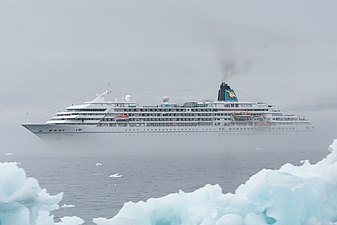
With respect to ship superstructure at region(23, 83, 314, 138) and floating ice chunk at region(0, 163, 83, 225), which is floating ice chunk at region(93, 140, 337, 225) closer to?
floating ice chunk at region(0, 163, 83, 225)

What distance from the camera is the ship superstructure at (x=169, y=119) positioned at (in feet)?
253

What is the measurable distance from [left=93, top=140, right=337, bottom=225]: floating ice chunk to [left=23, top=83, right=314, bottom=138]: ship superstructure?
63601 millimetres

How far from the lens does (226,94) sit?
286ft

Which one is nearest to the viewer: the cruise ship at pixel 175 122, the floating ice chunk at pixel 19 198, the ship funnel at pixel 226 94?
the floating ice chunk at pixel 19 198

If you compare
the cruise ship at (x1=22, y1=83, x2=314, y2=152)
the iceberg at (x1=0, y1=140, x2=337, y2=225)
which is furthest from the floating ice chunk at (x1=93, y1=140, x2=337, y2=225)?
the cruise ship at (x1=22, y1=83, x2=314, y2=152)

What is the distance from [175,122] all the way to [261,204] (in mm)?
65363

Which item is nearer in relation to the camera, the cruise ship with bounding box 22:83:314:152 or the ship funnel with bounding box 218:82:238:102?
the cruise ship with bounding box 22:83:314:152

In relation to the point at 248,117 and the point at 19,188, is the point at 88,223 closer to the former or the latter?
the point at 19,188

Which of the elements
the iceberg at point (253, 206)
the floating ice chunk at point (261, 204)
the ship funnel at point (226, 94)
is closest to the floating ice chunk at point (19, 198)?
the iceberg at point (253, 206)

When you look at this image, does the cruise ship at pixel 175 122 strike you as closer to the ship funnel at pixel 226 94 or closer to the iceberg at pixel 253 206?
the ship funnel at pixel 226 94

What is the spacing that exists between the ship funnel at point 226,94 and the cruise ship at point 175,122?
1.56m

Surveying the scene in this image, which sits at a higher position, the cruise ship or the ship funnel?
the ship funnel

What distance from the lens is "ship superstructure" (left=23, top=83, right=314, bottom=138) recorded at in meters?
77.2

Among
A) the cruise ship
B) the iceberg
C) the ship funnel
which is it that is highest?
the ship funnel
